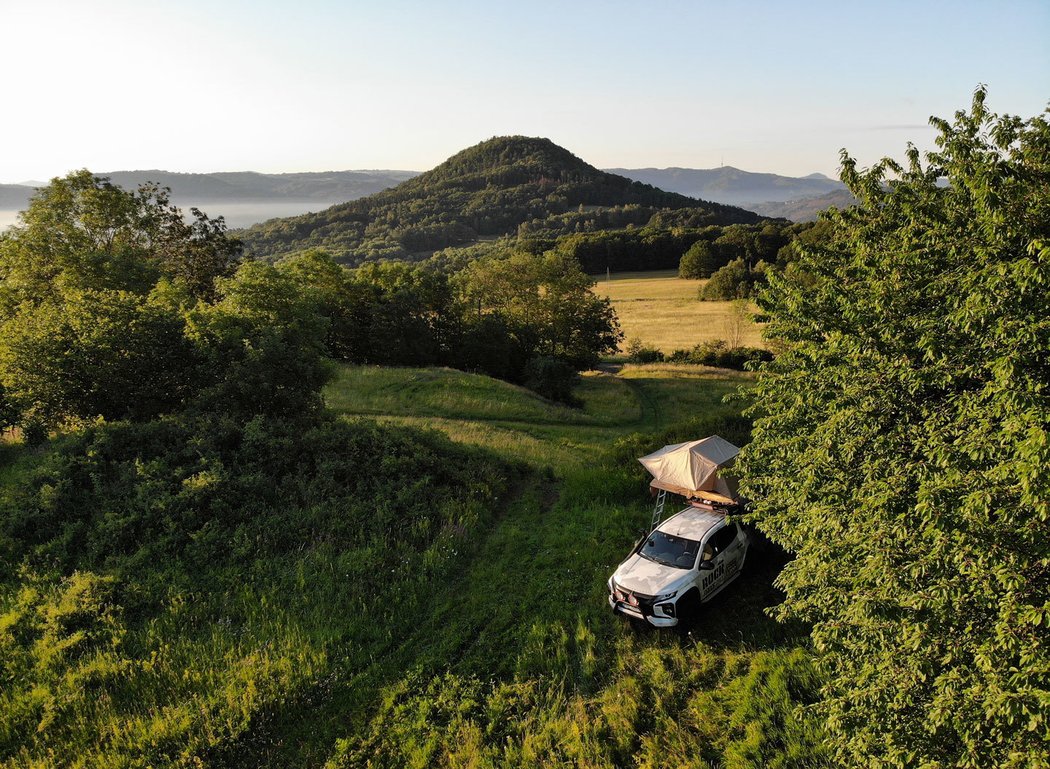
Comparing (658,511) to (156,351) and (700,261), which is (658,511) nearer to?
(156,351)

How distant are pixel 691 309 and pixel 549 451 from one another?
6417cm

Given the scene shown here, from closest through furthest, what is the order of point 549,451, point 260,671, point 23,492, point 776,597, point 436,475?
1. point 260,671
2. point 776,597
3. point 23,492
4. point 436,475
5. point 549,451

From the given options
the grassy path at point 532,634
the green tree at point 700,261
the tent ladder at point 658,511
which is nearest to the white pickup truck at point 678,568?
the grassy path at point 532,634

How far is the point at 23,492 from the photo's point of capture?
15930mm

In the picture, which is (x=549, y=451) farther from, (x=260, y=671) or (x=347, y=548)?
(x=260, y=671)

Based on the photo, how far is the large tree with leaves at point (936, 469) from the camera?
627cm

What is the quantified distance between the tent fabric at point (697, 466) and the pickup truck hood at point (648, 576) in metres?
4.26

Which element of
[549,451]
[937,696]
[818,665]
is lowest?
[549,451]

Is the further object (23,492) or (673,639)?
(23,492)

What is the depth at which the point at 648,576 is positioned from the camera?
1199cm

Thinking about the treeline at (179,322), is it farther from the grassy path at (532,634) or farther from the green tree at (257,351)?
the grassy path at (532,634)

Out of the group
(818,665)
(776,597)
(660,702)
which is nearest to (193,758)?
(660,702)

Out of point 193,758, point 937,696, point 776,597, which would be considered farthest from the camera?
point 776,597

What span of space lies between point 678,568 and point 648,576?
0.70m
